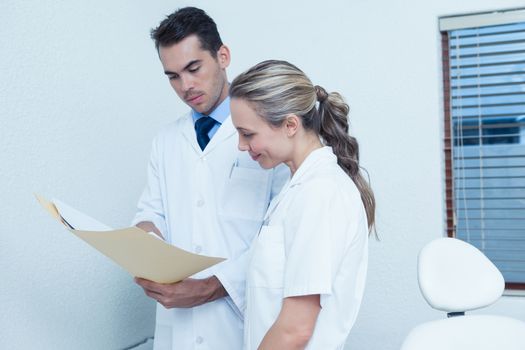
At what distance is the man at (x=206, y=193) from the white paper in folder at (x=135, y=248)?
0.60 feet

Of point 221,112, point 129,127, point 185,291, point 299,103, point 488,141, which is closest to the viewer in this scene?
point 299,103

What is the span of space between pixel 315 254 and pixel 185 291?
1.46 feet

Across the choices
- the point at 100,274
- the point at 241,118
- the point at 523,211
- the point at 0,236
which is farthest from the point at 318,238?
the point at 523,211

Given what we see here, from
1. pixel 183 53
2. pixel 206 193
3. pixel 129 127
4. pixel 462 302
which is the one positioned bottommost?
pixel 462 302

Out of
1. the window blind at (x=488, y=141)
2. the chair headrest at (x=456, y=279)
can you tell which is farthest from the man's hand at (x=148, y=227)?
the window blind at (x=488, y=141)

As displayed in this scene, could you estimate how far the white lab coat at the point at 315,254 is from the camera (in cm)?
105

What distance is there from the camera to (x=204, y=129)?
5.21 feet

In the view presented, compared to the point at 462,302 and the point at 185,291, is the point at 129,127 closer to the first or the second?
the point at 185,291

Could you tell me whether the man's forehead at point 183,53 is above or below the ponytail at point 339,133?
above

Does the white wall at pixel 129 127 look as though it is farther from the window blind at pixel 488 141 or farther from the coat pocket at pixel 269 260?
the coat pocket at pixel 269 260

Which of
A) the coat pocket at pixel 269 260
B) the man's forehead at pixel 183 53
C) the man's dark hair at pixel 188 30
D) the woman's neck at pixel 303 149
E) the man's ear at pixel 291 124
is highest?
the man's dark hair at pixel 188 30

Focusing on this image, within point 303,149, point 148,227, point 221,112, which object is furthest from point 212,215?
point 303,149

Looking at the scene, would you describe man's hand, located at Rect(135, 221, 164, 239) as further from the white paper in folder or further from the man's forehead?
the man's forehead

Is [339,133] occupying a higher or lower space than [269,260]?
higher
